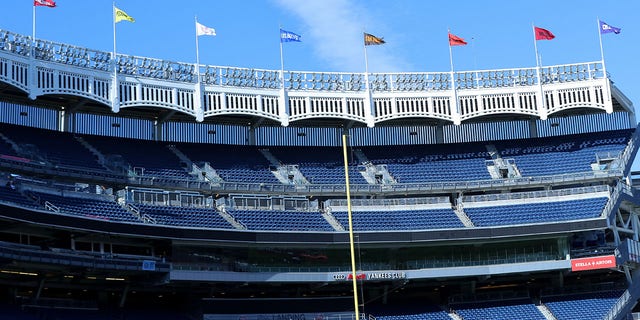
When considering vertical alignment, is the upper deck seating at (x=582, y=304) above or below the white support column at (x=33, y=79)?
below

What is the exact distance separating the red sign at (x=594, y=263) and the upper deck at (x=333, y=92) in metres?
10.6

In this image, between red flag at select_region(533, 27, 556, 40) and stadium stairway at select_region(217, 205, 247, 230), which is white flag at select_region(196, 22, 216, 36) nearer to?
stadium stairway at select_region(217, 205, 247, 230)

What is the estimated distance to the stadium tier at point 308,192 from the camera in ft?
166

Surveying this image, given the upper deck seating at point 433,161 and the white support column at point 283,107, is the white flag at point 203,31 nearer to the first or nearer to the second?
the white support column at point 283,107

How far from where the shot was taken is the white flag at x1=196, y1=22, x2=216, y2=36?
196 ft

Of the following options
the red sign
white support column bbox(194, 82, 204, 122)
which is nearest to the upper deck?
white support column bbox(194, 82, 204, 122)

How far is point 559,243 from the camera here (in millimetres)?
56062

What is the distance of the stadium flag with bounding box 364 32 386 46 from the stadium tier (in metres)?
2.12

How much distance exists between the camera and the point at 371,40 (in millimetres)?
62875

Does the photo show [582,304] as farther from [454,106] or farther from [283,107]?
[283,107]

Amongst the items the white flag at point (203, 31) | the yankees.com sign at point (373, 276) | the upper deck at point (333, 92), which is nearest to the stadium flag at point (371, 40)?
the upper deck at point (333, 92)

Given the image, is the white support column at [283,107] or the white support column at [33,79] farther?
the white support column at [283,107]

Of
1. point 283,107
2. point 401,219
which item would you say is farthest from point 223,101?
point 401,219

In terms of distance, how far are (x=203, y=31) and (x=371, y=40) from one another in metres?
10.7
